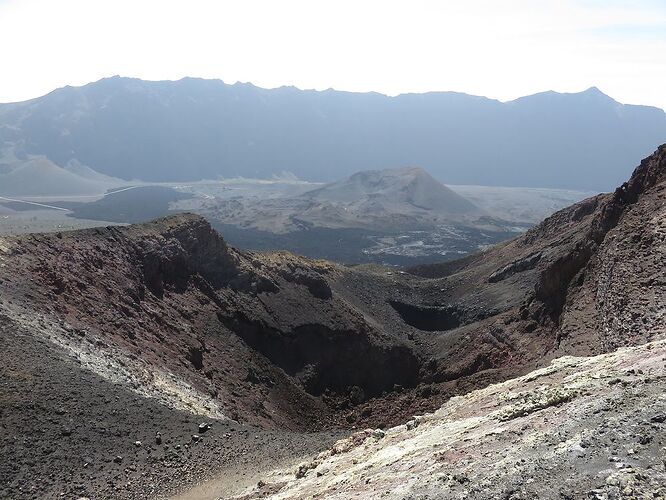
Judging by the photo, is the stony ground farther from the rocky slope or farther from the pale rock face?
the pale rock face

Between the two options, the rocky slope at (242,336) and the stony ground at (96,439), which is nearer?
the stony ground at (96,439)

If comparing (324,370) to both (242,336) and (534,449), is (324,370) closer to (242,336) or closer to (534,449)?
(242,336)

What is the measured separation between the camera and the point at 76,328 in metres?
24.3

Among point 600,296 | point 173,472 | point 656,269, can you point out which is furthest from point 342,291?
point 173,472

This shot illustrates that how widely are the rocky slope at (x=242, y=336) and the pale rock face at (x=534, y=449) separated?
1.32 meters

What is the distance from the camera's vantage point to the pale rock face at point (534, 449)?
9.77 metres

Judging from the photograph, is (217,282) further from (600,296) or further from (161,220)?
(600,296)

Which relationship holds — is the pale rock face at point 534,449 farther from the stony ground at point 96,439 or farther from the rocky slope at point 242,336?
the stony ground at point 96,439

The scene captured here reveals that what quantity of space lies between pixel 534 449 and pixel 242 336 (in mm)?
25784

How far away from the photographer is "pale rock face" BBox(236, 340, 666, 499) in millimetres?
9766

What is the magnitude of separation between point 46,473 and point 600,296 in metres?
23.1

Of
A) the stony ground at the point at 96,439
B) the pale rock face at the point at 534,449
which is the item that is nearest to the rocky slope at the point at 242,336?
the stony ground at the point at 96,439

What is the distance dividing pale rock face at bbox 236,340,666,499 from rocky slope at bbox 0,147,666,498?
4.33 ft

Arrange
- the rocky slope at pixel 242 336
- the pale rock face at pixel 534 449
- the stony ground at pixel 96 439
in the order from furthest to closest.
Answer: the rocky slope at pixel 242 336, the stony ground at pixel 96 439, the pale rock face at pixel 534 449
